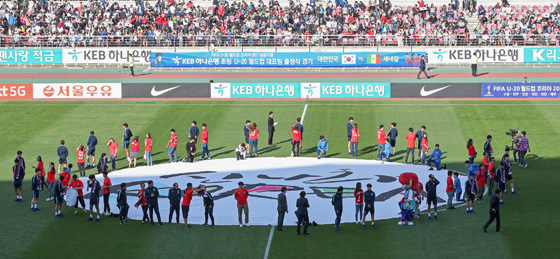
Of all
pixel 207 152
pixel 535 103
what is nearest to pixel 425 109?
pixel 535 103

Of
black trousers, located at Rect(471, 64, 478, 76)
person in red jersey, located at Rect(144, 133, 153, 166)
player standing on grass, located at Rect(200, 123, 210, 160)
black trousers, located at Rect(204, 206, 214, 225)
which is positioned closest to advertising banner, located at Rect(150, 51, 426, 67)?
black trousers, located at Rect(471, 64, 478, 76)

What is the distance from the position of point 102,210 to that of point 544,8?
2043 inches

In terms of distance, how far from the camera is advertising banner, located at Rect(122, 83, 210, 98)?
154 ft

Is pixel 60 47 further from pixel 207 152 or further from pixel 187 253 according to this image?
pixel 187 253

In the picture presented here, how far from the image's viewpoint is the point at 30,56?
63.0 m

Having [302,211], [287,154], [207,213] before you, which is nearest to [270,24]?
[287,154]

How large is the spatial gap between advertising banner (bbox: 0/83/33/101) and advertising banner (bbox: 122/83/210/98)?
230 inches

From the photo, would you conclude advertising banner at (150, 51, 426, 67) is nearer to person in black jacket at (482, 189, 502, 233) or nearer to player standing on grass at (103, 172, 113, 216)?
player standing on grass at (103, 172, 113, 216)

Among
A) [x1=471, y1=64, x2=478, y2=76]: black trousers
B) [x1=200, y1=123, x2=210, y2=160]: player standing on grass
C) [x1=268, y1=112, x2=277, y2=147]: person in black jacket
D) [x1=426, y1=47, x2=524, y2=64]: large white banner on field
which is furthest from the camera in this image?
[x1=426, y1=47, x2=524, y2=64]: large white banner on field

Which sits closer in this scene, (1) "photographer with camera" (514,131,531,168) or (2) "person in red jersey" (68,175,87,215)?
(2) "person in red jersey" (68,175,87,215)

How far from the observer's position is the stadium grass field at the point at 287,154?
72.4 feet

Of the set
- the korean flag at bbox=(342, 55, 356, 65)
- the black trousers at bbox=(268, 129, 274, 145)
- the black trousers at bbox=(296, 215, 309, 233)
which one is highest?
the korean flag at bbox=(342, 55, 356, 65)

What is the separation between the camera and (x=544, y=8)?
6675cm

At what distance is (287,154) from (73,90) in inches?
714
